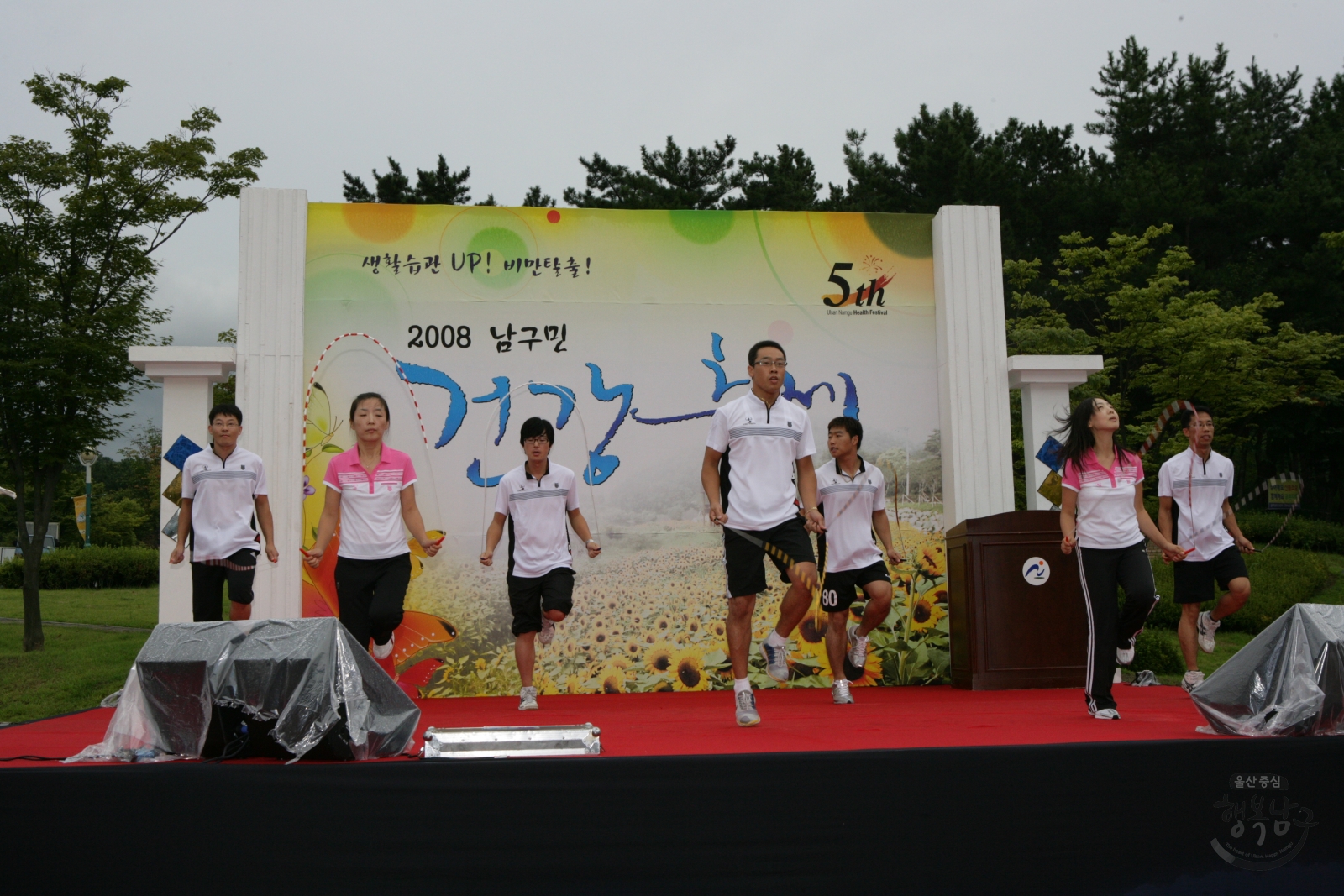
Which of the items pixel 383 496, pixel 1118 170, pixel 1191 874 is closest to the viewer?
pixel 1191 874

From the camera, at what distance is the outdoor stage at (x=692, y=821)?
11.2 ft

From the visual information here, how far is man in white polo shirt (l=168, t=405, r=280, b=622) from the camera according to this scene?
6219 millimetres

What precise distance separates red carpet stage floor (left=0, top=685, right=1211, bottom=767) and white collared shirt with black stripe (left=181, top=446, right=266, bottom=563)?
1.08 metres

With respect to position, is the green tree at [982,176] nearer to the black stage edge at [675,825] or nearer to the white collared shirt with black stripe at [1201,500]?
the white collared shirt with black stripe at [1201,500]

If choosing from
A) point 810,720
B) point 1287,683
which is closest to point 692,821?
point 810,720

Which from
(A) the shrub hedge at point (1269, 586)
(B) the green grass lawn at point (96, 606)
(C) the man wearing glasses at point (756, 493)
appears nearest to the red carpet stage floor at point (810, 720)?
(C) the man wearing glasses at point (756, 493)

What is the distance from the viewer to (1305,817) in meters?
3.73

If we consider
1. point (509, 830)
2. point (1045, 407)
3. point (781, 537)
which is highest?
point (1045, 407)

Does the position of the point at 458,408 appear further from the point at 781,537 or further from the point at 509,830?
the point at 509,830

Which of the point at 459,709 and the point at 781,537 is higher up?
the point at 781,537

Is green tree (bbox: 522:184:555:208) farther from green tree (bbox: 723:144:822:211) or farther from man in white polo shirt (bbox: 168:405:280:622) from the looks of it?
man in white polo shirt (bbox: 168:405:280:622)

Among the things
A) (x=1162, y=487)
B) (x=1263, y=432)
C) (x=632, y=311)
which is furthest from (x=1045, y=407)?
(x=1263, y=432)

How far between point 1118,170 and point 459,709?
88.4 ft

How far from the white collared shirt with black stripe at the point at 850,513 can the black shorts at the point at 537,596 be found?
1611 millimetres
